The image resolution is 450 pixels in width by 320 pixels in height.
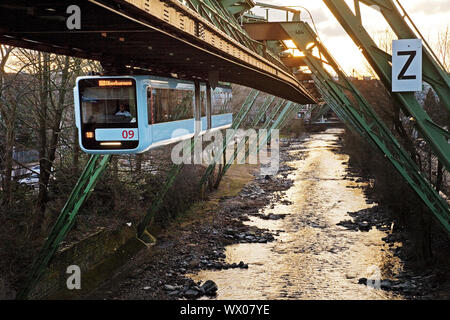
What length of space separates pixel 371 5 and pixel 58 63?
35.1 feet

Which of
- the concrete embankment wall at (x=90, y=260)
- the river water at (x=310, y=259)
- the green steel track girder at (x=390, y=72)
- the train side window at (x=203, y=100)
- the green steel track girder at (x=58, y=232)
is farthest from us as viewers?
the train side window at (x=203, y=100)

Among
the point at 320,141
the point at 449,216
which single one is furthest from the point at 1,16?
the point at 320,141

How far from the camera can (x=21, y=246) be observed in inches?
525

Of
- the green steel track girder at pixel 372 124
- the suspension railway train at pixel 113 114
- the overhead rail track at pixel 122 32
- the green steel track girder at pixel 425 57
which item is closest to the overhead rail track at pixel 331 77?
the green steel track girder at pixel 372 124

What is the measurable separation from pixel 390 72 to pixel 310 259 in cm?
1191

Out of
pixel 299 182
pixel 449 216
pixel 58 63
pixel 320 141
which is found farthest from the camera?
pixel 320 141

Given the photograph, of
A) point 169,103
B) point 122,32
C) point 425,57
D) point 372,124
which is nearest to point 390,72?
point 425,57

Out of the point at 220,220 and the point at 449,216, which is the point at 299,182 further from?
the point at 449,216

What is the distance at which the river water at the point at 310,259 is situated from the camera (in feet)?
49.4

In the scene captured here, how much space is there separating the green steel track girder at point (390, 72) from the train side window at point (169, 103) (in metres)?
5.86

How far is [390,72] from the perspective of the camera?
24.8ft

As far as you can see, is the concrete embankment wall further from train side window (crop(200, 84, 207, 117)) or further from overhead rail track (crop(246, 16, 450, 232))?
overhead rail track (crop(246, 16, 450, 232))
